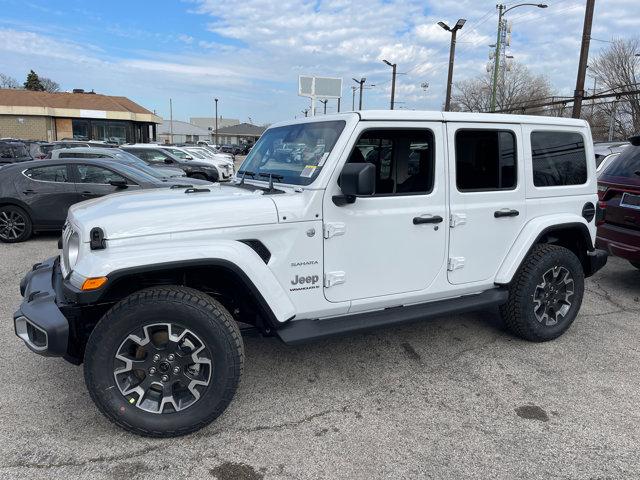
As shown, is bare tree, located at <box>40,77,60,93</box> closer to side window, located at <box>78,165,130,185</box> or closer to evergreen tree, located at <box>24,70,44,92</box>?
evergreen tree, located at <box>24,70,44,92</box>

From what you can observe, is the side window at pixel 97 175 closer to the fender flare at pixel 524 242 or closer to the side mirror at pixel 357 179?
the side mirror at pixel 357 179

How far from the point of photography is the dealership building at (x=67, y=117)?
44.9 meters

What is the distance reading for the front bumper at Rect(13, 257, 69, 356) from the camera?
105 inches

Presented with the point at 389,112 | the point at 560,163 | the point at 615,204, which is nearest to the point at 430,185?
the point at 389,112

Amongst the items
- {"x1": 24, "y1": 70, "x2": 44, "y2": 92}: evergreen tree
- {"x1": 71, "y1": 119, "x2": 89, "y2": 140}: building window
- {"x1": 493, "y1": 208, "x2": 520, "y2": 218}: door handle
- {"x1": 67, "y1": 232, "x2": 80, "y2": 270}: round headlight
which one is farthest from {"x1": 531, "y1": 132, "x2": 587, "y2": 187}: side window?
{"x1": 24, "y1": 70, "x2": 44, "y2": 92}: evergreen tree

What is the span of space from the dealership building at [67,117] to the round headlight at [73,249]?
152 ft

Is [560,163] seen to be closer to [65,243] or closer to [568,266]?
[568,266]

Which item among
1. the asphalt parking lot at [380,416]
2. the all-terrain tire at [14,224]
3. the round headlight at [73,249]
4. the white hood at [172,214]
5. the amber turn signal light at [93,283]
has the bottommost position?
the asphalt parking lot at [380,416]

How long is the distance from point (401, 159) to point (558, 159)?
5.38 ft

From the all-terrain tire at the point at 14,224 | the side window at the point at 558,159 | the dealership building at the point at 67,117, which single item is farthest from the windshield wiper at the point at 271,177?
the dealership building at the point at 67,117

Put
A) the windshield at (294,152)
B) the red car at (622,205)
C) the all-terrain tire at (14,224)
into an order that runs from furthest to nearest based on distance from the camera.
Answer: the all-terrain tire at (14,224), the red car at (622,205), the windshield at (294,152)

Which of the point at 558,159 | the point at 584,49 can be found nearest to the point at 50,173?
the point at 558,159

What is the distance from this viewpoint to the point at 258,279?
2.90 m

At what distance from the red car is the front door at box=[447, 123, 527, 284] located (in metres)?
2.09
